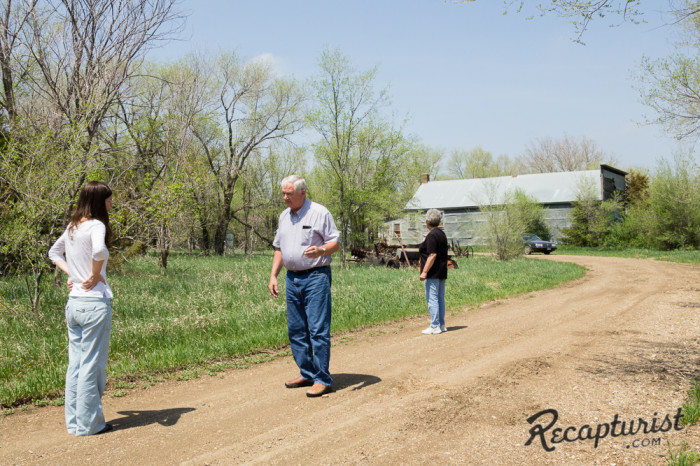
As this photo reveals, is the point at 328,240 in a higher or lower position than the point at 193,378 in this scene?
higher

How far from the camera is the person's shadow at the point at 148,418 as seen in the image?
4.63 meters

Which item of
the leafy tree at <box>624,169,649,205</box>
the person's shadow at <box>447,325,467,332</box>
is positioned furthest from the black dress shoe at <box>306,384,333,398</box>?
the leafy tree at <box>624,169,649,205</box>

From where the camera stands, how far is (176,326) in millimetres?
8242

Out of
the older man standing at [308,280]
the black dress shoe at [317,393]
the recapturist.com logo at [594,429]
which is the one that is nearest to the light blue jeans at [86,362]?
the older man standing at [308,280]

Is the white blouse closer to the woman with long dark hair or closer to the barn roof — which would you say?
the woman with long dark hair

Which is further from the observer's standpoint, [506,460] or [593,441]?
[593,441]

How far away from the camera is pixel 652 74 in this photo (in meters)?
20.7

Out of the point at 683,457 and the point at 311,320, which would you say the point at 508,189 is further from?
the point at 683,457

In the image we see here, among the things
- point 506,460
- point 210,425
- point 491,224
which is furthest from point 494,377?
point 491,224

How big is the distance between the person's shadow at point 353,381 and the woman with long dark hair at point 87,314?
236 centimetres

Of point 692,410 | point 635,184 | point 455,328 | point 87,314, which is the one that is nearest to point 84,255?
point 87,314

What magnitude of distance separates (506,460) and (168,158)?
1840 cm

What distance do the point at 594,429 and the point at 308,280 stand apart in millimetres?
2960

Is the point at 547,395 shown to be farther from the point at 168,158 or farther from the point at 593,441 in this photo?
the point at 168,158
